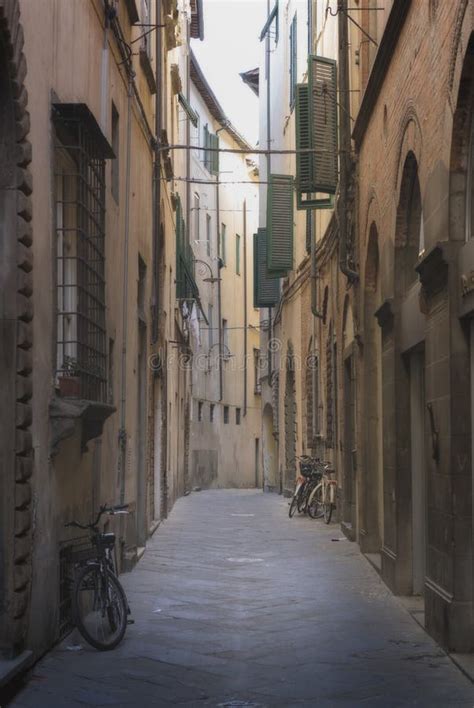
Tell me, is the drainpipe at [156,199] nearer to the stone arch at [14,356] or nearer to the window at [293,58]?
the stone arch at [14,356]

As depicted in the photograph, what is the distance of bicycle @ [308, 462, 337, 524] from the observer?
19844mm

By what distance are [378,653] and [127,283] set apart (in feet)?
19.9

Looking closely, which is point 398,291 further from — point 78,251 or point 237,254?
point 237,254

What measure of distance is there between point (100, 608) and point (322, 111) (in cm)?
1179

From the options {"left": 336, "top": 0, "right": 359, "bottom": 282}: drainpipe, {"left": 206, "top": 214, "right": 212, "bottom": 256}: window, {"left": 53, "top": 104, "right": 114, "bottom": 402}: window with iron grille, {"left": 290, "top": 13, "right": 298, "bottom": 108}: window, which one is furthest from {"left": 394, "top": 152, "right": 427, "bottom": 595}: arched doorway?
{"left": 206, "top": 214, "right": 212, "bottom": 256}: window

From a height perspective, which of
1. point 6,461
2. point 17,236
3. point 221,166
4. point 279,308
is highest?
point 221,166

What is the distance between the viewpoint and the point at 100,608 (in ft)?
28.3

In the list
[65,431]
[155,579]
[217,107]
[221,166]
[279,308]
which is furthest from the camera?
[221,166]

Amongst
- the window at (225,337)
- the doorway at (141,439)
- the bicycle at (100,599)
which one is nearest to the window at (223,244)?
the window at (225,337)

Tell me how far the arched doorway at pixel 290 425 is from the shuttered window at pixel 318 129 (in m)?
9.60

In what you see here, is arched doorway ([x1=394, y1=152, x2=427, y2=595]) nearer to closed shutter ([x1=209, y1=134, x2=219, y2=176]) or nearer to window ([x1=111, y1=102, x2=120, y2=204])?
window ([x1=111, y1=102, x2=120, y2=204])

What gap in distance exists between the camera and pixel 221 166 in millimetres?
42312

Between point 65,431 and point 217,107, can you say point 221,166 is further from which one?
point 65,431

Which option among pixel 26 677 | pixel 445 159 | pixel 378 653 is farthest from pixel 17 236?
pixel 378 653
